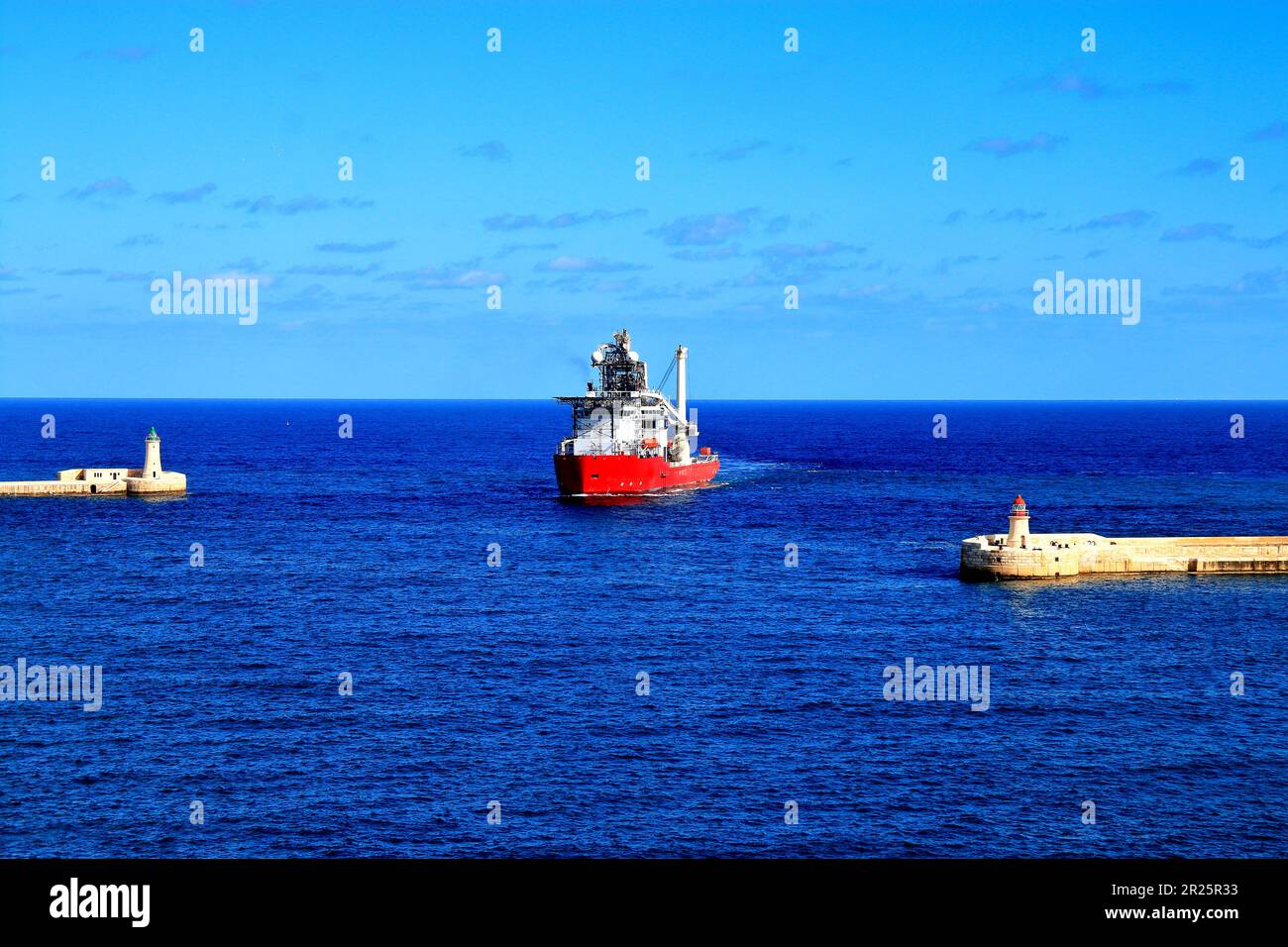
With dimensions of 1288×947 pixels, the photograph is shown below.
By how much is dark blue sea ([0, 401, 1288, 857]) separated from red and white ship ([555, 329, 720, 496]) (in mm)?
19169

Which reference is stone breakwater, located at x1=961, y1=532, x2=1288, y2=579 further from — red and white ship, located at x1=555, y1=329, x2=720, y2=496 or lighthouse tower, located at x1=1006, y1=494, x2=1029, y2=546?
red and white ship, located at x1=555, y1=329, x2=720, y2=496

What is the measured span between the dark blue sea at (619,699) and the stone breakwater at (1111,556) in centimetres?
179

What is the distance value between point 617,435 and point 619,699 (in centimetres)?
7333

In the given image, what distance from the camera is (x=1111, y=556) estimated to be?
241 feet

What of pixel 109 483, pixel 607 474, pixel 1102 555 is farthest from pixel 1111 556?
pixel 109 483

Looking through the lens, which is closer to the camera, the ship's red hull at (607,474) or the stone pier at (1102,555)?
the stone pier at (1102,555)

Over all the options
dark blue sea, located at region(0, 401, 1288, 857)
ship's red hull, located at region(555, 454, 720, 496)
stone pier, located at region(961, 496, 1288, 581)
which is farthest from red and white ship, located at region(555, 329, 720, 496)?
stone pier, located at region(961, 496, 1288, 581)

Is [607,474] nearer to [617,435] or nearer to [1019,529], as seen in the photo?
[617,435]

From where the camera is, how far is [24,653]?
5278 centimetres

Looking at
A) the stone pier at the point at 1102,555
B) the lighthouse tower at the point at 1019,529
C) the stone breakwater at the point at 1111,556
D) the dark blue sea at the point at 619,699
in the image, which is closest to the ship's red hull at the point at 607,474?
the dark blue sea at the point at 619,699

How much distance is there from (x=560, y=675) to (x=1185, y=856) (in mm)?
24502

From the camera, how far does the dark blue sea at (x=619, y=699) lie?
33.0 m

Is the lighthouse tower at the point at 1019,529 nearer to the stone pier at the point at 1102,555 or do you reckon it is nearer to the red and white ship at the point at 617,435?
the stone pier at the point at 1102,555
